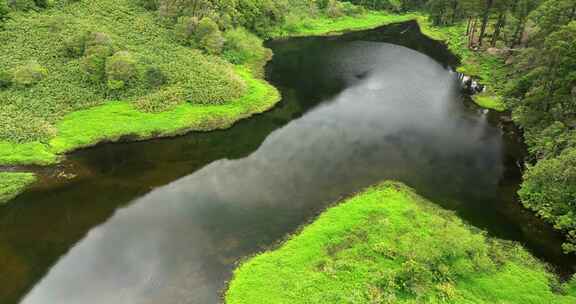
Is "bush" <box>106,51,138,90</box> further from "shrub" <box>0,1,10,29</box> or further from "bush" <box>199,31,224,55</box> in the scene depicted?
"shrub" <box>0,1,10,29</box>

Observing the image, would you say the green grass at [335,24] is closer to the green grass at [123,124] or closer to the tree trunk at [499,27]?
the tree trunk at [499,27]

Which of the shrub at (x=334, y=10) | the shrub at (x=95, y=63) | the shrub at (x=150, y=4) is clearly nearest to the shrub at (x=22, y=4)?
the shrub at (x=150, y=4)

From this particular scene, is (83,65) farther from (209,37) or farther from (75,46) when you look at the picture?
(209,37)

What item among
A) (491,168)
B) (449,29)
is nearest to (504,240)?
(491,168)

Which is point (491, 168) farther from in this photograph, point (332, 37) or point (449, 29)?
point (449, 29)

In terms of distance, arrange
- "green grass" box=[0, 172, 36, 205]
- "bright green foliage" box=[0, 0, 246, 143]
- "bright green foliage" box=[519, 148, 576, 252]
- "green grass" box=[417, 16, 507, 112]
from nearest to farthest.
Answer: "bright green foliage" box=[519, 148, 576, 252], "green grass" box=[0, 172, 36, 205], "bright green foliage" box=[0, 0, 246, 143], "green grass" box=[417, 16, 507, 112]

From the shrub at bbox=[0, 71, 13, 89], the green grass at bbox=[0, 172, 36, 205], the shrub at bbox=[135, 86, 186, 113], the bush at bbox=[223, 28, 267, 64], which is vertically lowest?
the green grass at bbox=[0, 172, 36, 205]

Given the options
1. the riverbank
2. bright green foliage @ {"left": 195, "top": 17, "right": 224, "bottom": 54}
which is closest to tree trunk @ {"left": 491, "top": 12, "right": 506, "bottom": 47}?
the riverbank
